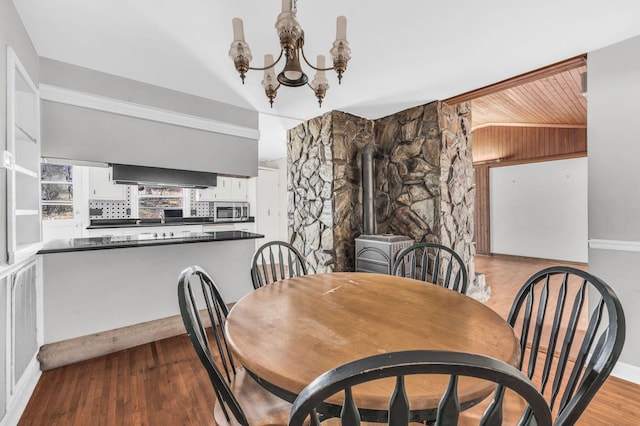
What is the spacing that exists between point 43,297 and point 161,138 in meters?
1.66

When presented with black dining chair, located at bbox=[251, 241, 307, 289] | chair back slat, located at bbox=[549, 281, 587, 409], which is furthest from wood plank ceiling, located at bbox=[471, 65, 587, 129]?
black dining chair, located at bbox=[251, 241, 307, 289]

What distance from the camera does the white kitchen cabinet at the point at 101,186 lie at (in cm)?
442

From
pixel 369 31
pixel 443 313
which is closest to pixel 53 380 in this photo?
pixel 443 313

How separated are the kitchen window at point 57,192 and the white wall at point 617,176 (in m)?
6.35

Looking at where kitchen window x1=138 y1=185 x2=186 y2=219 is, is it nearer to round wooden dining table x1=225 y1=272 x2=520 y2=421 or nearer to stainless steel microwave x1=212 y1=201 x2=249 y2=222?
stainless steel microwave x1=212 y1=201 x2=249 y2=222

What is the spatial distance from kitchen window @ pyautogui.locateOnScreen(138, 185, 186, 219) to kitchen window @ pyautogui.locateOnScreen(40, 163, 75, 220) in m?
0.94

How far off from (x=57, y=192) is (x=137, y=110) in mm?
2845

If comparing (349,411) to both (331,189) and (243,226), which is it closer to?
(331,189)

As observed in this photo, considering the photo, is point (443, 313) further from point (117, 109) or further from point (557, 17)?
point (117, 109)

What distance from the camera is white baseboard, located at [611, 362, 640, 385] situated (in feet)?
6.53

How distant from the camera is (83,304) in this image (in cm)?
240

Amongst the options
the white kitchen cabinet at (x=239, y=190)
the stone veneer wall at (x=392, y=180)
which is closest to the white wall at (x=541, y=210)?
the stone veneer wall at (x=392, y=180)

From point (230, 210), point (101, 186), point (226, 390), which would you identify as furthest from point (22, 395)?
point (230, 210)

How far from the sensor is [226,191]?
585 centimetres
